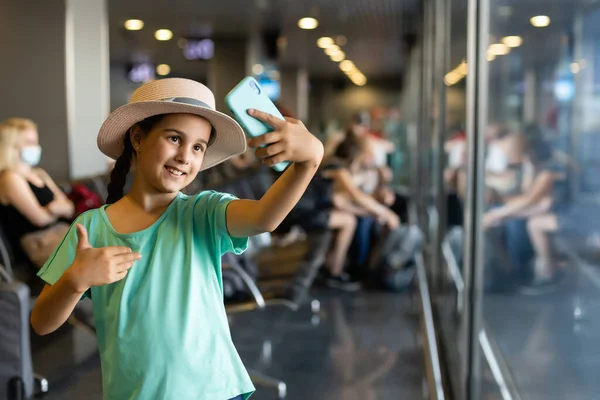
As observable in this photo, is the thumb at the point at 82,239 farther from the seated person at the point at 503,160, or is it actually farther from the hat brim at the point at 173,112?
the seated person at the point at 503,160

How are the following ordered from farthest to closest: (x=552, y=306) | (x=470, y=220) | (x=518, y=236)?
1. (x=470, y=220)
2. (x=518, y=236)
3. (x=552, y=306)

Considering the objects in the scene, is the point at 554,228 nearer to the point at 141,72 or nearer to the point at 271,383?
the point at 271,383

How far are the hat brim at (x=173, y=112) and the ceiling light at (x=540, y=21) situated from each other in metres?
0.83

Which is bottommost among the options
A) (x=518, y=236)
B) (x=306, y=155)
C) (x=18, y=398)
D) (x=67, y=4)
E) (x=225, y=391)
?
(x=18, y=398)

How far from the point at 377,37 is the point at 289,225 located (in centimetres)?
934

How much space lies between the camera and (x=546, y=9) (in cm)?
209

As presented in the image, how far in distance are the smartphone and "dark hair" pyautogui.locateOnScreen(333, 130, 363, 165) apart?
6161mm

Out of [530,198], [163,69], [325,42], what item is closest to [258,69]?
[325,42]

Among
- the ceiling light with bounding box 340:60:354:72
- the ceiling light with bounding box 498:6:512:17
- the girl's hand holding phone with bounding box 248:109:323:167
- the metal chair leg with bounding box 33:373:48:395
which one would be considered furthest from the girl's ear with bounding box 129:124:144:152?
the ceiling light with bounding box 340:60:354:72

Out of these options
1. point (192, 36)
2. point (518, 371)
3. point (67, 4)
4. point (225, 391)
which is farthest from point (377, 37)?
point (225, 391)

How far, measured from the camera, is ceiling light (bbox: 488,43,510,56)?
2.92 meters

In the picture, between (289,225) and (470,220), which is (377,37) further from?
(470,220)

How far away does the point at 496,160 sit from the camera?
3105 millimetres

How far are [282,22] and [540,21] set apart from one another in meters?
11.2
